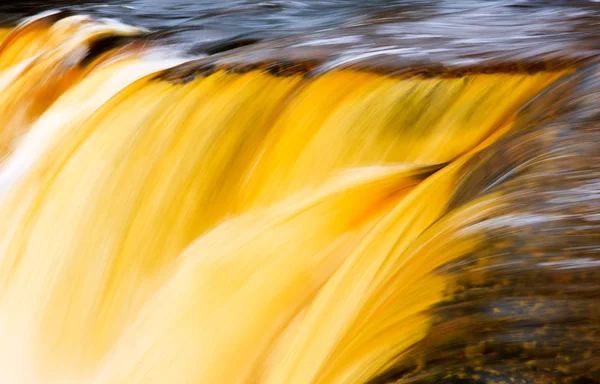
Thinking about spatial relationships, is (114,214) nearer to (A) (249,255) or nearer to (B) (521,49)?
(A) (249,255)

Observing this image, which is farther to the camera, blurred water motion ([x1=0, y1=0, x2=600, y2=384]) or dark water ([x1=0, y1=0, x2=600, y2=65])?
dark water ([x1=0, y1=0, x2=600, y2=65])

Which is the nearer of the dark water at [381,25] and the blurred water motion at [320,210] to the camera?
the blurred water motion at [320,210]

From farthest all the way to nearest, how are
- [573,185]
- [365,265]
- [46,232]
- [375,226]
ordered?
[46,232] < [375,226] < [365,265] < [573,185]

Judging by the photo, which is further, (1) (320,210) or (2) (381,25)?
(2) (381,25)

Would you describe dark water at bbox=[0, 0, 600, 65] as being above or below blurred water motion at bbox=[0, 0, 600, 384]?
above

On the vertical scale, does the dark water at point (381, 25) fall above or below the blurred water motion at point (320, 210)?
above

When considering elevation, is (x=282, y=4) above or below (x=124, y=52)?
above

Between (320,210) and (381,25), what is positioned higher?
(381,25)

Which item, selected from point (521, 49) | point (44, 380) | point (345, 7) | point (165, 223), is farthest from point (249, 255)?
point (345, 7)
